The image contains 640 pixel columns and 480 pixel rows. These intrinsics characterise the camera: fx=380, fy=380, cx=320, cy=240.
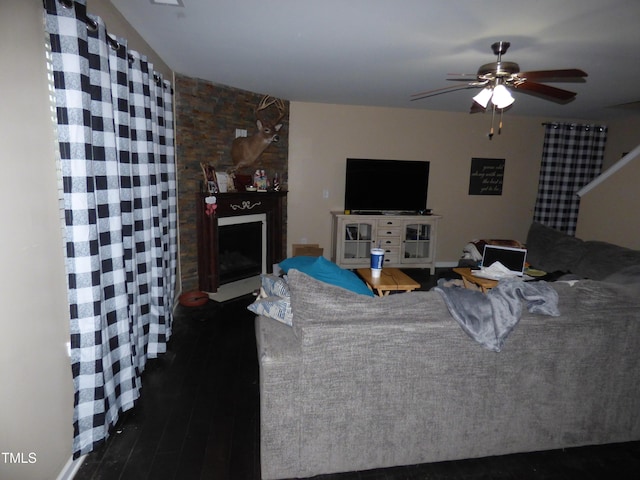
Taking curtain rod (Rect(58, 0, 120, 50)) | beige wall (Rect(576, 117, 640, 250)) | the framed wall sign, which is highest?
curtain rod (Rect(58, 0, 120, 50))

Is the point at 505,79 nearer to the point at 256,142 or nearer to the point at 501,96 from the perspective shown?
the point at 501,96

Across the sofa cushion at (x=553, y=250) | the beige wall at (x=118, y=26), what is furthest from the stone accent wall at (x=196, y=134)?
the sofa cushion at (x=553, y=250)

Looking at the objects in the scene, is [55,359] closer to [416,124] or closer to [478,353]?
[478,353]

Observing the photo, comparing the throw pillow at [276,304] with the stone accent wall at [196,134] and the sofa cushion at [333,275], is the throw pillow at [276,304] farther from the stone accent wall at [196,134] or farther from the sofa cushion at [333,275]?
the stone accent wall at [196,134]

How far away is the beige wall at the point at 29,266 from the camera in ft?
4.46

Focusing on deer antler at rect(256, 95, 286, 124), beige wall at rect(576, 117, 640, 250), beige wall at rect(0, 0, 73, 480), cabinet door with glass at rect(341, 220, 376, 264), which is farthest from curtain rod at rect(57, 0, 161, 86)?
beige wall at rect(576, 117, 640, 250)

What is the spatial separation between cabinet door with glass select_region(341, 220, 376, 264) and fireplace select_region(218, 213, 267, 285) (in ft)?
4.01

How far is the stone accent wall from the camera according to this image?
4012mm

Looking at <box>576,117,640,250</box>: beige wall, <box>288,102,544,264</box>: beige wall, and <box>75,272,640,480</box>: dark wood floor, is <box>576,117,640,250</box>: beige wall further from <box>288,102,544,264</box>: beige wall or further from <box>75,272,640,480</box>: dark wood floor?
<box>75,272,640,480</box>: dark wood floor

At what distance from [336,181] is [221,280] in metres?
2.31

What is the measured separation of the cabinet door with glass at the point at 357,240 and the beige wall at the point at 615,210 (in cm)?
260

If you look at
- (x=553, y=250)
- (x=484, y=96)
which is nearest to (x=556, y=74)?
(x=484, y=96)

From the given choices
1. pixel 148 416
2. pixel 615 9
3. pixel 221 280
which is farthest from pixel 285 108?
pixel 148 416

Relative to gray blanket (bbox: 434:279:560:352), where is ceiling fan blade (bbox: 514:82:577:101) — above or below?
above
